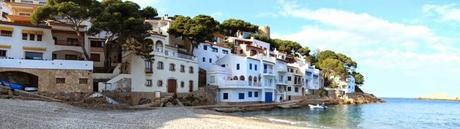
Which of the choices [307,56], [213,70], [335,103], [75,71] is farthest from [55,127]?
[307,56]

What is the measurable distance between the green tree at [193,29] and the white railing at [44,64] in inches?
718

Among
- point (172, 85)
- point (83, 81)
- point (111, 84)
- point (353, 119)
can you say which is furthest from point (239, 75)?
point (83, 81)

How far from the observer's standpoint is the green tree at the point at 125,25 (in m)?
45.4

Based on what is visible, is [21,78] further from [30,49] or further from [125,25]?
[125,25]

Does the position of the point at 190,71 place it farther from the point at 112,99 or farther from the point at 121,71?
the point at 112,99

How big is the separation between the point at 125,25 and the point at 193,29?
53.2ft

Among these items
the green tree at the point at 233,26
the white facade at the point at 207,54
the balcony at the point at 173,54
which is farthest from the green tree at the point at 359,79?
the balcony at the point at 173,54

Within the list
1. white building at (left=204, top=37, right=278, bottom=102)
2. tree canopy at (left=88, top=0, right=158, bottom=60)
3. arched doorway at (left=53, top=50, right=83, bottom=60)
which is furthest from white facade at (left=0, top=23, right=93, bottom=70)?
white building at (left=204, top=37, right=278, bottom=102)

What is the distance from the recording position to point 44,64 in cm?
4419

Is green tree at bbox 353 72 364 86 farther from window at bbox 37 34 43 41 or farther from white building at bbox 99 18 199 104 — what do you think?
window at bbox 37 34 43 41

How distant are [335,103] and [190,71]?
46817mm

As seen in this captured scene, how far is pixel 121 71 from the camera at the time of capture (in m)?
51.0

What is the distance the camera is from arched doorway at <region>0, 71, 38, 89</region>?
4394 centimetres

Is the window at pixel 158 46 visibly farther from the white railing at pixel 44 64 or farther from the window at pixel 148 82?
the white railing at pixel 44 64
